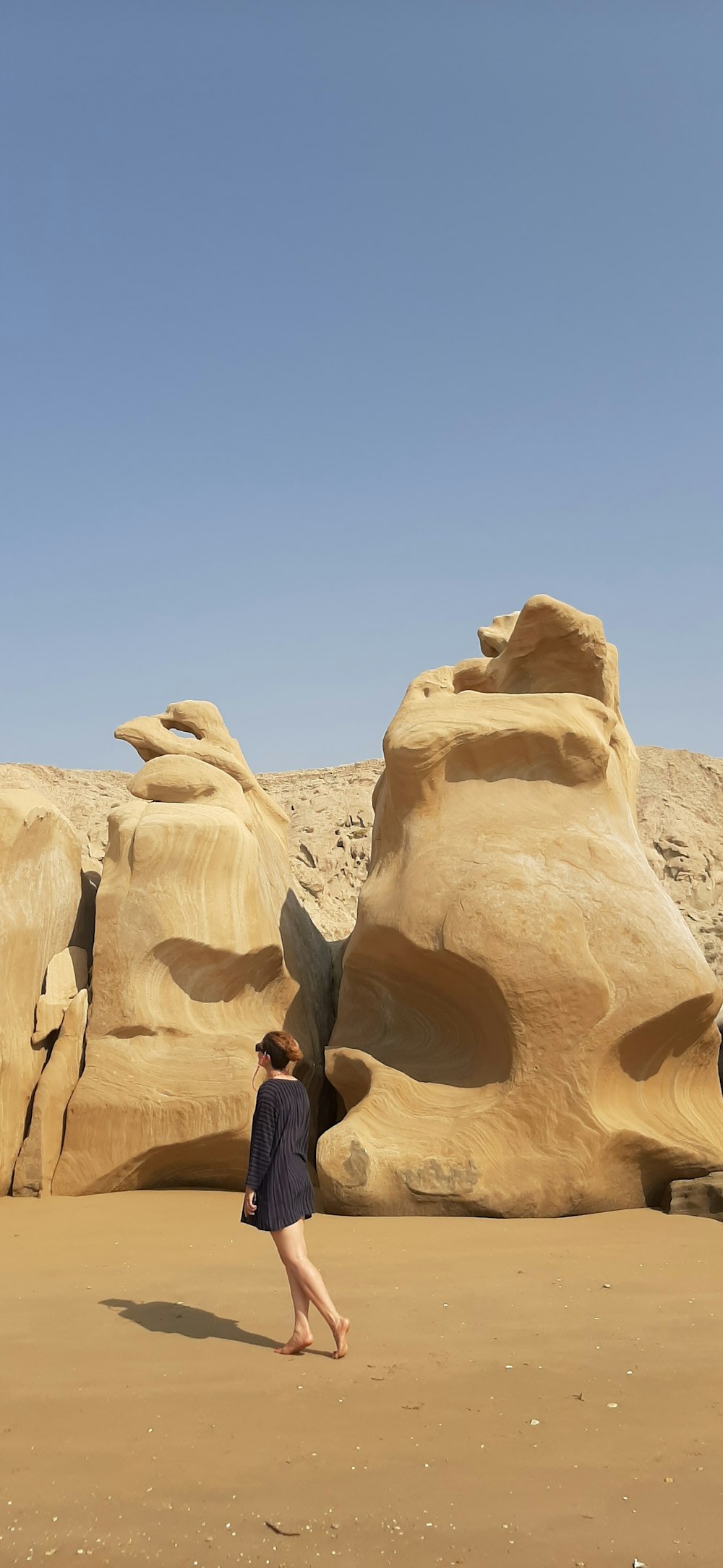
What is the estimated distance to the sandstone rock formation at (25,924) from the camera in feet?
19.3

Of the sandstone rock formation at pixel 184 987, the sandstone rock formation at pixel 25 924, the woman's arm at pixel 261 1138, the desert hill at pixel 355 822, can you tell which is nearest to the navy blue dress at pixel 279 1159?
the woman's arm at pixel 261 1138

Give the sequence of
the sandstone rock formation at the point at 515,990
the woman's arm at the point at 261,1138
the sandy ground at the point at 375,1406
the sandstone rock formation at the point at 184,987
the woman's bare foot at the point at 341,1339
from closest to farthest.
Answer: the sandy ground at the point at 375,1406
the woman's bare foot at the point at 341,1339
the woman's arm at the point at 261,1138
the sandstone rock formation at the point at 515,990
the sandstone rock formation at the point at 184,987

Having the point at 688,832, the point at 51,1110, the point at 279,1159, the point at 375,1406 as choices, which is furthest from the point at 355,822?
the point at 375,1406

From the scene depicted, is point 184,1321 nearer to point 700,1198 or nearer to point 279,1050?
A: point 279,1050

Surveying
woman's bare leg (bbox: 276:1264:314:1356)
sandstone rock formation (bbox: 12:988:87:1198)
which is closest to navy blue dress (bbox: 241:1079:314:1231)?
woman's bare leg (bbox: 276:1264:314:1356)

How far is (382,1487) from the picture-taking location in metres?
2.53

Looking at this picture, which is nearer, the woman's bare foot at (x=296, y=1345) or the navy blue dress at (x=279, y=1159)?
the woman's bare foot at (x=296, y=1345)

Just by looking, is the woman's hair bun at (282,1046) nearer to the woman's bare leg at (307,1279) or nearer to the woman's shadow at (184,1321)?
the woman's bare leg at (307,1279)

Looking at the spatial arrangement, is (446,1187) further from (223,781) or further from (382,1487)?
(223,781)

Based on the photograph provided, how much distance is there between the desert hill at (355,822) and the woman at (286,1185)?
8.88m

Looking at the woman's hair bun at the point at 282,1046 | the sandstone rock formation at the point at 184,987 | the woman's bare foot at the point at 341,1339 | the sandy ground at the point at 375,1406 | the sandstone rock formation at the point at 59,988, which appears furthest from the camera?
the sandstone rock formation at the point at 59,988

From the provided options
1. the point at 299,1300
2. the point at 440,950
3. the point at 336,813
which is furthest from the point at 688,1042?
the point at 336,813

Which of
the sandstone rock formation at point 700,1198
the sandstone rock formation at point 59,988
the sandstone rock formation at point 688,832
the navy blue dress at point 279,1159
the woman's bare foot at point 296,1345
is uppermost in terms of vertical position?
the sandstone rock formation at point 688,832

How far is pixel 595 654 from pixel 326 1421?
17.1 feet
